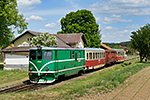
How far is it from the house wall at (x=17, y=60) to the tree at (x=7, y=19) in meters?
2.18

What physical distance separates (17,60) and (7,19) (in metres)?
6.16

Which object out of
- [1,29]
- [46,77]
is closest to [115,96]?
[46,77]

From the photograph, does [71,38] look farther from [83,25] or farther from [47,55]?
[47,55]

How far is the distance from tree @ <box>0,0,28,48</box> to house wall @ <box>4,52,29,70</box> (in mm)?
2177

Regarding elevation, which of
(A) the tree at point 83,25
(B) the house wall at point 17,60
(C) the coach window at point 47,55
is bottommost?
(B) the house wall at point 17,60

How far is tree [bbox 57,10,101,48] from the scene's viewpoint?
145 ft

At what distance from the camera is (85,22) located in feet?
152

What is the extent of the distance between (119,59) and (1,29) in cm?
2490

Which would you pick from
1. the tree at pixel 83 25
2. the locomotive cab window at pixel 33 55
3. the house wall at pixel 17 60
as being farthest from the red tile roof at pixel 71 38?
the locomotive cab window at pixel 33 55

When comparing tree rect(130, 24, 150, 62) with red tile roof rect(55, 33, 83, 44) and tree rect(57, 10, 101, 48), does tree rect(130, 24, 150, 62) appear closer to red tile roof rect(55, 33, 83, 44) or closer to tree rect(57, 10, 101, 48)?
tree rect(57, 10, 101, 48)

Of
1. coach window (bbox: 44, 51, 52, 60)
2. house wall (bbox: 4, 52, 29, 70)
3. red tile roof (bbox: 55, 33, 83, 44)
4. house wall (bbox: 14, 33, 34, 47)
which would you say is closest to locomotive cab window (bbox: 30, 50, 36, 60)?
coach window (bbox: 44, 51, 52, 60)

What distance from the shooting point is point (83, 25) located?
1785 inches

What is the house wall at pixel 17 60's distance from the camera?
81.2ft

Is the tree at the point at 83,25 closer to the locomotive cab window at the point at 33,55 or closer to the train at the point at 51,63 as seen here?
the train at the point at 51,63
